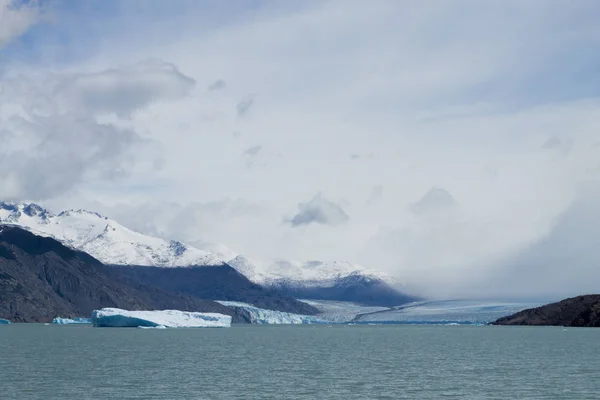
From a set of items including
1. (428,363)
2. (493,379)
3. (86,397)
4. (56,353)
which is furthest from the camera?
(56,353)

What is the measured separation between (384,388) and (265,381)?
11.1 meters

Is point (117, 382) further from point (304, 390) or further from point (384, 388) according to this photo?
point (384, 388)

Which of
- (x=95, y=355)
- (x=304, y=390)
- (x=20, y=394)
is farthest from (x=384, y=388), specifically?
(x=95, y=355)

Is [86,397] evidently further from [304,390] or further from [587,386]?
[587,386]

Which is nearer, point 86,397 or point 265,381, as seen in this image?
point 86,397

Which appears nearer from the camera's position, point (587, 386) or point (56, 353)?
point (587, 386)

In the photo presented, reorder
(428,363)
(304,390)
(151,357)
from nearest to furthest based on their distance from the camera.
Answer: (304,390) → (428,363) → (151,357)

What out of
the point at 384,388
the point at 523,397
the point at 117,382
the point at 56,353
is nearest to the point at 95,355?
the point at 56,353

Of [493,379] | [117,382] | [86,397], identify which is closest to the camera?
[86,397]

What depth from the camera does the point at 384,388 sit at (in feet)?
209

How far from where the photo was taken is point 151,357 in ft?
317

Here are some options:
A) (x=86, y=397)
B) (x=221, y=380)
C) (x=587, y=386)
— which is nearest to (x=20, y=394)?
(x=86, y=397)

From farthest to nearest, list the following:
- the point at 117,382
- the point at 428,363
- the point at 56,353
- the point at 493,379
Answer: the point at 56,353 < the point at 428,363 < the point at 493,379 < the point at 117,382

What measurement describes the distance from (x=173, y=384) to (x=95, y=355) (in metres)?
37.0
